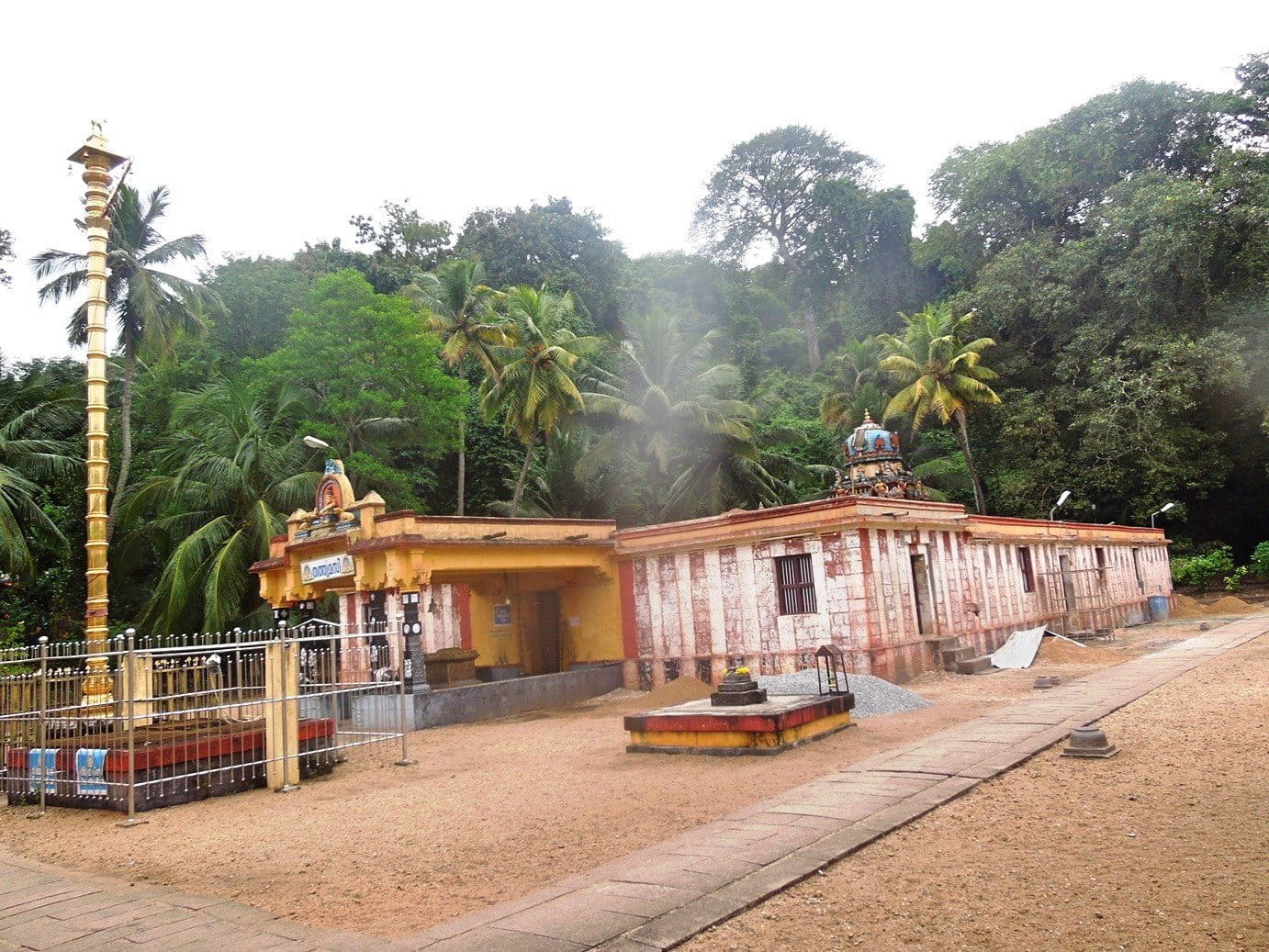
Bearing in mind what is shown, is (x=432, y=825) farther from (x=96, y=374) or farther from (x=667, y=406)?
(x=667, y=406)

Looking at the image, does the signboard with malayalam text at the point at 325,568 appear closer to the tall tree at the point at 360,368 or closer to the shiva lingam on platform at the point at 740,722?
the tall tree at the point at 360,368

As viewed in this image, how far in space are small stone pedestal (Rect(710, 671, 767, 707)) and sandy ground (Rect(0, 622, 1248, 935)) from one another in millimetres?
1054

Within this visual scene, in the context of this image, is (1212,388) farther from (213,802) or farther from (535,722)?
(213,802)

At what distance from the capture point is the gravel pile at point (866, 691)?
533 inches

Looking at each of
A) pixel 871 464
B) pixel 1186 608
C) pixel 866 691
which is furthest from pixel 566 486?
pixel 1186 608

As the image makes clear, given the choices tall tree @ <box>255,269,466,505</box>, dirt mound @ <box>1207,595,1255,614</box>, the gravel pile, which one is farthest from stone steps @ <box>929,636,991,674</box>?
dirt mound @ <box>1207,595,1255,614</box>

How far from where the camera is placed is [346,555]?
17.9 meters

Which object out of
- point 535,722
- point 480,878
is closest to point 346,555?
point 535,722

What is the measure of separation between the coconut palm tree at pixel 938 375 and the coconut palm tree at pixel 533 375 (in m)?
13.0

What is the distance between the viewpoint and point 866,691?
13898 mm

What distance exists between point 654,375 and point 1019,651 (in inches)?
579

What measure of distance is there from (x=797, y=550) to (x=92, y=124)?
13.5 metres

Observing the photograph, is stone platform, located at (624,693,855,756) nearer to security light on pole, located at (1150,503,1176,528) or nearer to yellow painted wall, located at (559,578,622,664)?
yellow painted wall, located at (559,578,622,664)

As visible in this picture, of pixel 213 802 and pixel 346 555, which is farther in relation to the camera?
pixel 346 555
